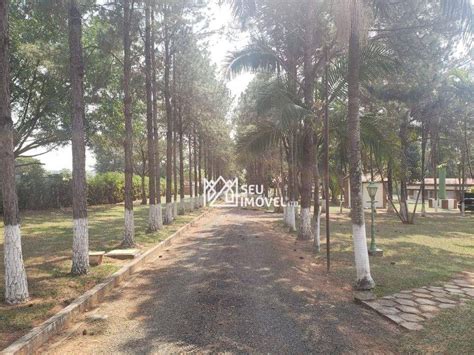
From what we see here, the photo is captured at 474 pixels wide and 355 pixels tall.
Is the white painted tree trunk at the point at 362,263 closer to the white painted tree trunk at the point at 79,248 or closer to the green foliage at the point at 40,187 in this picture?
the white painted tree trunk at the point at 79,248

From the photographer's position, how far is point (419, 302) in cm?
630

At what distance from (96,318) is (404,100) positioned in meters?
17.2

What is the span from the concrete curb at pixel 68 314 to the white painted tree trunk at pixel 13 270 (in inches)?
33.1

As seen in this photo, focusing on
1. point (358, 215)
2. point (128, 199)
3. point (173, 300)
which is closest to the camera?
point (173, 300)

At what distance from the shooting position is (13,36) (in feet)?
60.1

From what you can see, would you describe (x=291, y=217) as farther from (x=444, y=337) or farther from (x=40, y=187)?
(x=40, y=187)

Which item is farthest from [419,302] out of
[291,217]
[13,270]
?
[291,217]

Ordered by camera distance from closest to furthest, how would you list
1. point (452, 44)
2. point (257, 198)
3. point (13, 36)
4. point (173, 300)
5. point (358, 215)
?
point (173, 300), point (358, 215), point (452, 44), point (13, 36), point (257, 198)

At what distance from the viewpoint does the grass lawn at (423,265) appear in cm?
477

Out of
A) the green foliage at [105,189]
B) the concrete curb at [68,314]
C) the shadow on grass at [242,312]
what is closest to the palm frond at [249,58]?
the shadow on grass at [242,312]

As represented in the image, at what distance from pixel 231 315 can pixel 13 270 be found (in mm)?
3490

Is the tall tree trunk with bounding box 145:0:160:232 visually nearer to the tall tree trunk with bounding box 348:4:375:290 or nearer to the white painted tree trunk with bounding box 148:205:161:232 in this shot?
the white painted tree trunk with bounding box 148:205:161:232

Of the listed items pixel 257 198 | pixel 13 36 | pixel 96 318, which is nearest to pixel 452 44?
pixel 96 318

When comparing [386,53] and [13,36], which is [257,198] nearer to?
[13,36]
